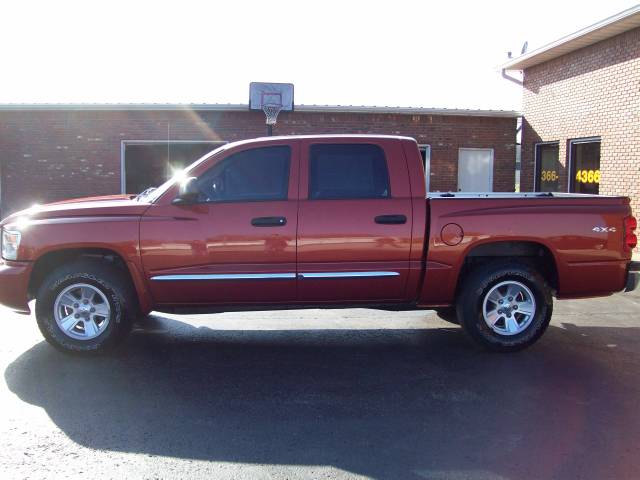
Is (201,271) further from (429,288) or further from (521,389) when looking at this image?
(521,389)

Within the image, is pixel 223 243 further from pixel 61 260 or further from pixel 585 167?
pixel 585 167

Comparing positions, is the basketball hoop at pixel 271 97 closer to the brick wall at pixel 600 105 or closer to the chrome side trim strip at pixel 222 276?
the brick wall at pixel 600 105

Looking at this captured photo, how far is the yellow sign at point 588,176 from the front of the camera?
13.7 m

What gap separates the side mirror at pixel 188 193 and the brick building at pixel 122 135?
10.8 metres

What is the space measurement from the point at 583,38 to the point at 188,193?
450 inches

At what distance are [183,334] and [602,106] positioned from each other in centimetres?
1107

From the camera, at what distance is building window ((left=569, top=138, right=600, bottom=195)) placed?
13.8m

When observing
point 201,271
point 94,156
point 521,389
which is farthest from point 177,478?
point 94,156

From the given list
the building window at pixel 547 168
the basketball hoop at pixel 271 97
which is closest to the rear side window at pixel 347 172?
the basketball hoop at pixel 271 97

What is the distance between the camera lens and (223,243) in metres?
5.32

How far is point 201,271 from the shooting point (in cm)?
536

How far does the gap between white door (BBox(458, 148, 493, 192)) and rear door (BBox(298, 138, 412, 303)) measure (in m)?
11.9

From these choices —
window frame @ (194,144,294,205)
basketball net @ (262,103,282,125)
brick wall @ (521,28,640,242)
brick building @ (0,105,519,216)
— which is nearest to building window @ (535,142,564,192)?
brick wall @ (521,28,640,242)

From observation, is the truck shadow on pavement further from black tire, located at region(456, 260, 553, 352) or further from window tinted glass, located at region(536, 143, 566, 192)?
window tinted glass, located at region(536, 143, 566, 192)
